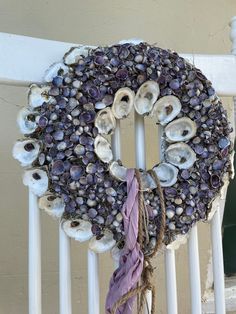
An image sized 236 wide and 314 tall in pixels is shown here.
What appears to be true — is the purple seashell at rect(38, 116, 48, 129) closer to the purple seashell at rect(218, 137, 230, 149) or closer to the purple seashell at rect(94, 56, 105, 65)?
the purple seashell at rect(94, 56, 105, 65)

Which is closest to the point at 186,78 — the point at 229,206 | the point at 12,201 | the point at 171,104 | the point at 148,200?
the point at 171,104

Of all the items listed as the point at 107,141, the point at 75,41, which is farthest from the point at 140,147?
the point at 75,41

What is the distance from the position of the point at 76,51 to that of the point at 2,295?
0.42 metres

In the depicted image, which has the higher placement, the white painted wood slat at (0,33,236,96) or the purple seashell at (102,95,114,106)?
the white painted wood slat at (0,33,236,96)

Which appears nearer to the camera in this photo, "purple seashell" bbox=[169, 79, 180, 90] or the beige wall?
"purple seashell" bbox=[169, 79, 180, 90]

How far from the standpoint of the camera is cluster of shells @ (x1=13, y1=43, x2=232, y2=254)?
51cm

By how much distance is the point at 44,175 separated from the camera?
53 centimetres

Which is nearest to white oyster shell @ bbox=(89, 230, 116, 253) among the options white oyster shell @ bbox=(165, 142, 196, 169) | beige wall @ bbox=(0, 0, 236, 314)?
white oyster shell @ bbox=(165, 142, 196, 169)

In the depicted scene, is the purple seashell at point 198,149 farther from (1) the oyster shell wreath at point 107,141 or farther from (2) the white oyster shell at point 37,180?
(2) the white oyster shell at point 37,180

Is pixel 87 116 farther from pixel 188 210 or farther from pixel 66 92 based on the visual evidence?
pixel 188 210

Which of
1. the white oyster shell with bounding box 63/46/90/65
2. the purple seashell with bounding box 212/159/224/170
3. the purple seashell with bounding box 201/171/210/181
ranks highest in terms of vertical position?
the white oyster shell with bounding box 63/46/90/65

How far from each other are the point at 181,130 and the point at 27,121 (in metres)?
0.17

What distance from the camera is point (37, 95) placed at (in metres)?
0.53

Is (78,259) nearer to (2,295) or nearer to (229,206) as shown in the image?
(2,295)
